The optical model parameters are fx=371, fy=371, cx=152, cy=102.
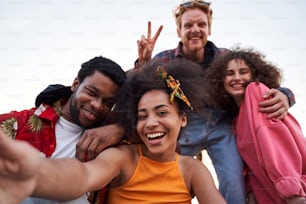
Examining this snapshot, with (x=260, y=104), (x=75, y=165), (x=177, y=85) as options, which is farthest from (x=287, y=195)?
(x=75, y=165)

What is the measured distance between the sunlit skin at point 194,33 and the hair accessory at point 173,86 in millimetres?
295

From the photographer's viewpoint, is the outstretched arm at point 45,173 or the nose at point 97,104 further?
the nose at point 97,104

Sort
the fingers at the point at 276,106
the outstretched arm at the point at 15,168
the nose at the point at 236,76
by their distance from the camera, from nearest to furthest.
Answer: the outstretched arm at the point at 15,168 → the fingers at the point at 276,106 → the nose at the point at 236,76

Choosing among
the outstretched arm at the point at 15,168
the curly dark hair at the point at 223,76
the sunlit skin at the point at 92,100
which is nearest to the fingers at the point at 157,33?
the curly dark hair at the point at 223,76

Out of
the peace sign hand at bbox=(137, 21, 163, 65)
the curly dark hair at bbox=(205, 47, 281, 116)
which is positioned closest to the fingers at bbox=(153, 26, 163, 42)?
the peace sign hand at bbox=(137, 21, 163, 65)

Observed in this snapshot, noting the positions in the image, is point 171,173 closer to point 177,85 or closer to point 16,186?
point 177,85

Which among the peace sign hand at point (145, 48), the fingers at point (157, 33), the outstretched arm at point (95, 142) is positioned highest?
the fingers at point (157, 33)

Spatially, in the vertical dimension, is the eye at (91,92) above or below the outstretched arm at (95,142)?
above

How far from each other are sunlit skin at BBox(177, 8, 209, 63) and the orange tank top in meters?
0.45

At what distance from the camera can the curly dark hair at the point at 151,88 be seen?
80 centimetres

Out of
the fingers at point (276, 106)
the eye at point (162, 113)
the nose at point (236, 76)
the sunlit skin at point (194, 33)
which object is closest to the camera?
the eye at point (162, 113)

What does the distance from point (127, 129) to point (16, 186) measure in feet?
1.32

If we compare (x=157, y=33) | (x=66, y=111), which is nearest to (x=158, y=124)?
(x=66, y=111)

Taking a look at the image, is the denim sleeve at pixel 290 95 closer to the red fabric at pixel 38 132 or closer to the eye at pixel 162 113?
the eye at pixel 162 113
